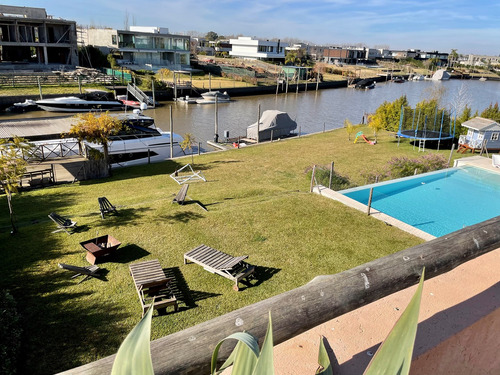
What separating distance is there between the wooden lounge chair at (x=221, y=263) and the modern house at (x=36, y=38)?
53216 millimetres

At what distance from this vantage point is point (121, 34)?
61.5 meters

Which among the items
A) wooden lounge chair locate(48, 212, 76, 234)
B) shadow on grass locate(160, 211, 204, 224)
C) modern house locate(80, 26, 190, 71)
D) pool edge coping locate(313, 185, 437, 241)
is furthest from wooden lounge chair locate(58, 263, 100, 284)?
modern house locate(80, 26, 190, 71)

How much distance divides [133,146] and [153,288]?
50.8 ft

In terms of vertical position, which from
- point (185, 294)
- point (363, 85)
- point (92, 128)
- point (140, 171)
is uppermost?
point (363, 85)

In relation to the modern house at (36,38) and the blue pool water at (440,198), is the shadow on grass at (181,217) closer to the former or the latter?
the blue pool water at (440,198)

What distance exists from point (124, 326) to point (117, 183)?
11.1m

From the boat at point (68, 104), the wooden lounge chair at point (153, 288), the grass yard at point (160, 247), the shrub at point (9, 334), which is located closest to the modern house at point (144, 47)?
the boat at point (68, 104)

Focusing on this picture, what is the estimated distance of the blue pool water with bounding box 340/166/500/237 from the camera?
13500 mm

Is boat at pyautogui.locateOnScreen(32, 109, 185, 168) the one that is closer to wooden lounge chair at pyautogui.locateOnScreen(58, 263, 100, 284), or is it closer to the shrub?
wooden lounge chair at pyautogui.locateOnScreen(58, 263, 100, 284)

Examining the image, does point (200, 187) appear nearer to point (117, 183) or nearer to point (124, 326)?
point (117, 183)

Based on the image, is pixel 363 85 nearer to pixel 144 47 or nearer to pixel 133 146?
pixel 144 47

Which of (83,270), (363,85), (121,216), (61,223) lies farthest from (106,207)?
(363,85)

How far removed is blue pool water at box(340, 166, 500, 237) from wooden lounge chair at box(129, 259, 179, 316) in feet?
29.9

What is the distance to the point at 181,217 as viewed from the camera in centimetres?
1121
